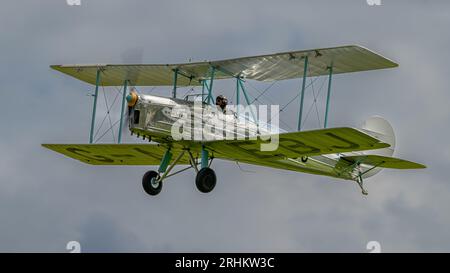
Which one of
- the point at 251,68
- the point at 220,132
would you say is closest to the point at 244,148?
the point at 220,132

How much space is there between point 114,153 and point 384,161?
6350 millimetres

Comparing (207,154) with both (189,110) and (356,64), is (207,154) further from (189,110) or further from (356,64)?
(356,64)

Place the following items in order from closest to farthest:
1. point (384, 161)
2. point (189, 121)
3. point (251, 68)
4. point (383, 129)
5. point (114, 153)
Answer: point (189, 121), point (251, 68), point (384, 161), point (114, 153), point (383, 129)

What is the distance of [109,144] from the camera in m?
25.9

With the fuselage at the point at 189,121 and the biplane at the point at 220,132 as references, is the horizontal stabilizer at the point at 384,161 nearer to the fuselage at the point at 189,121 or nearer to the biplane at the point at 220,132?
the biplane at the point at 220,132

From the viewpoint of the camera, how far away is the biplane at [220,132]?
23.3 metres

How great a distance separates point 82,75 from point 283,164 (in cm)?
533

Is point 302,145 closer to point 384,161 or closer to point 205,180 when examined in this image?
point 205,180

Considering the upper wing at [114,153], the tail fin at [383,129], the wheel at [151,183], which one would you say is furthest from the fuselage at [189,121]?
the tail fin at [383,129]

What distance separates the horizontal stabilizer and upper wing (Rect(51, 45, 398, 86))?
8.27 ft

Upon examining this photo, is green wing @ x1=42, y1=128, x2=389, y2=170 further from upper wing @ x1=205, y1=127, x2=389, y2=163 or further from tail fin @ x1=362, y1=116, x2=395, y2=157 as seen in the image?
tail fin @ x1=362, y1=116, x2=395, y2=157

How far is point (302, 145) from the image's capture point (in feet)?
77.5

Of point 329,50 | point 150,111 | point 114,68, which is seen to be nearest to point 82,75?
point 114,68

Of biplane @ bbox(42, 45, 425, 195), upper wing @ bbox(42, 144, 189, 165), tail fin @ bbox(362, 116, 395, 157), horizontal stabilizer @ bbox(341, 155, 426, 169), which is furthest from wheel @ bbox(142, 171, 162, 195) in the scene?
tail fin @ bbox(362, 116, 395, 157)
